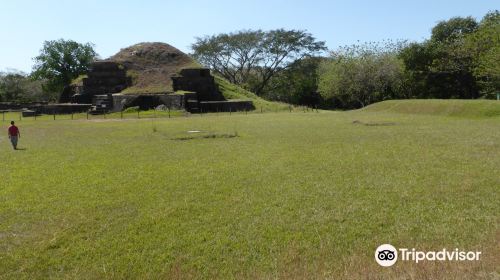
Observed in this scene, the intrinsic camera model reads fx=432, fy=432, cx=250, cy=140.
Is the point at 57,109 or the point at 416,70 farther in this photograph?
the point at 416,70

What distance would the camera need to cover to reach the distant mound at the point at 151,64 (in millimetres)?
43656

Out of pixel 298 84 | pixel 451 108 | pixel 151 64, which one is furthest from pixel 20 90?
pixel 451 108

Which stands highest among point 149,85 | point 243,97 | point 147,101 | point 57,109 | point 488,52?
point 488,52

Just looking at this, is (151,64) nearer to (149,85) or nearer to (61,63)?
(149,85)

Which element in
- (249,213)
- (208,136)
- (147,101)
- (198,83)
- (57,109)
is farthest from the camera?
(198,83)

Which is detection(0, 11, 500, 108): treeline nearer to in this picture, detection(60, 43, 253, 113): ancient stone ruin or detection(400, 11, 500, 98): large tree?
detection(400, 11, 500, 98): large tree

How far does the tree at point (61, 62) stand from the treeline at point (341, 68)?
0.41 feet

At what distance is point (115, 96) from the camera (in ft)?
132

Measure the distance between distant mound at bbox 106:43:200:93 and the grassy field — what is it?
3240cm

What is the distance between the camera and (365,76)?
145 ft

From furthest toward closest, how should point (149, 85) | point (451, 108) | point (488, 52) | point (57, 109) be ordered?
point (149, 85), point (57, 109), point (488, 52), point (451, 108)

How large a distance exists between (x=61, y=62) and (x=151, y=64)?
19546mm

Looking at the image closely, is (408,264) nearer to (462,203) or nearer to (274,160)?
(462,203)

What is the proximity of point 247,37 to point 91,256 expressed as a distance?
5793 centimetres
